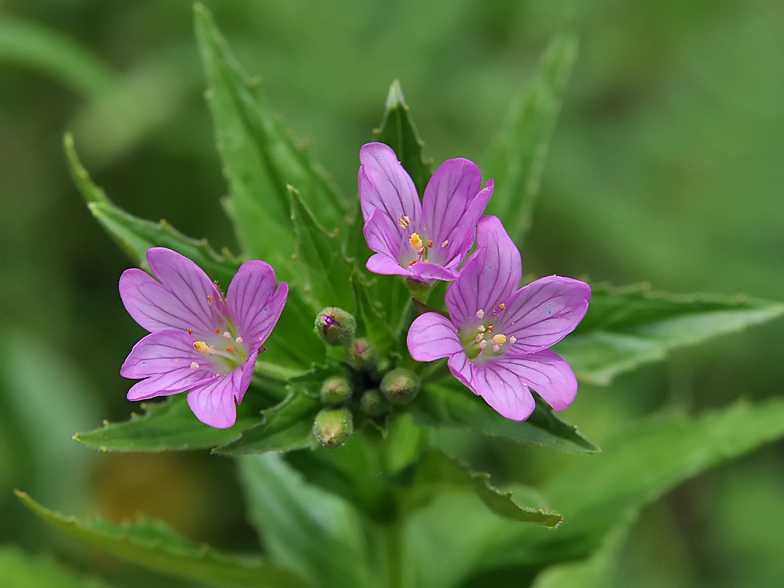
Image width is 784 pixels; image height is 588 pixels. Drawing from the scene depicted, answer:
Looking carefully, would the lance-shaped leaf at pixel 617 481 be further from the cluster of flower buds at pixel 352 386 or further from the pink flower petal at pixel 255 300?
the pink flower petal at pixel 255 300

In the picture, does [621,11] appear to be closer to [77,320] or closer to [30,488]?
[77,320]

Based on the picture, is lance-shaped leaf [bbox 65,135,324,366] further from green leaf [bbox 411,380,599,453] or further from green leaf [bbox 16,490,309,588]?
green leaf [bbox 16,490,309,588]

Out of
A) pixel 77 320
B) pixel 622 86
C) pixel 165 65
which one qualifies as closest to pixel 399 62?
pixel 165 65

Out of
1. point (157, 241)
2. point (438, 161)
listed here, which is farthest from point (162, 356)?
point (438, 161)

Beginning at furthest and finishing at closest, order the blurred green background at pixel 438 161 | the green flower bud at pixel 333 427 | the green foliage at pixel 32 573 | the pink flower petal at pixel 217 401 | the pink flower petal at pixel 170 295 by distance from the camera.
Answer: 1. the blurred green background at pixel 438 161
2. the green foliage at pixel 32 573
3. the pink flower petal at pixel 170 295
4. the green flower bud at pixel 333 427
5. the pink flower petal at pixel 217 401

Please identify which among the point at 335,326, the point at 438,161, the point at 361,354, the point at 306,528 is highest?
the point at 335,326

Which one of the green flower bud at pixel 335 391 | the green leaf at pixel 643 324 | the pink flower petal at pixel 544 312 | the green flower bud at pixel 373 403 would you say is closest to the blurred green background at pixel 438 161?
the green leaf at pixel 643 324

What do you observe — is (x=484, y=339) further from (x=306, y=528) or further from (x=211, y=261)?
(x=306, y=528)
